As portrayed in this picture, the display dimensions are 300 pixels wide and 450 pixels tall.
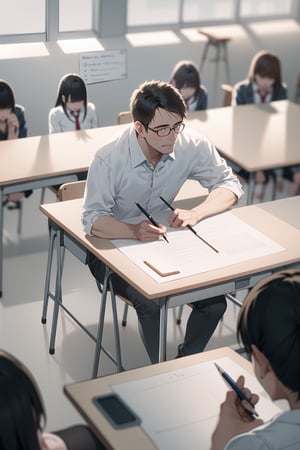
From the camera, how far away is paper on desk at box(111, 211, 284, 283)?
3.43 m

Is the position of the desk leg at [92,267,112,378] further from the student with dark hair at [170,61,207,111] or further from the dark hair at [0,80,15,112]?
the student with dark hair at [170,61,207,111]

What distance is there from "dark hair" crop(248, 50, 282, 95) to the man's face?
8.51 ft

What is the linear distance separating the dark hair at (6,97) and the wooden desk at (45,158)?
11.0 inches

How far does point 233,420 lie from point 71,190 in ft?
6.43

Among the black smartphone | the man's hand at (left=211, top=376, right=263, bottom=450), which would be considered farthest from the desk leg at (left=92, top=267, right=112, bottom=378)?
the man's hand at (left=211, top=376, right=263, bottom=450)

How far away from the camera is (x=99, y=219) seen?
3.62 meters

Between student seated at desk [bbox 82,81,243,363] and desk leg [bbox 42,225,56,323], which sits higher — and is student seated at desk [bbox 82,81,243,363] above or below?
above

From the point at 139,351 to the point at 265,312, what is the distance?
2.28 metres

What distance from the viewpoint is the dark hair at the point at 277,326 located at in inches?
78.2

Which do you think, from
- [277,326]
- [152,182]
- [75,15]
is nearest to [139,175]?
[152,182]

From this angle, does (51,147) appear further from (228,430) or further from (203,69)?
(228,430)

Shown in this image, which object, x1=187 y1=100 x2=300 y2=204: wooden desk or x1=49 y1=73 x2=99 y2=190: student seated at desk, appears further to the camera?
x1=49 y1=73 x2=99 y2=190: student seated at desk

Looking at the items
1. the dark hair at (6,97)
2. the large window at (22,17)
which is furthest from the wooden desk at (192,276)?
the large window at (22,17)

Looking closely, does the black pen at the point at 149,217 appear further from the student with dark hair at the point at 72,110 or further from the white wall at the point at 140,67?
the white wall at the point at 140,67
